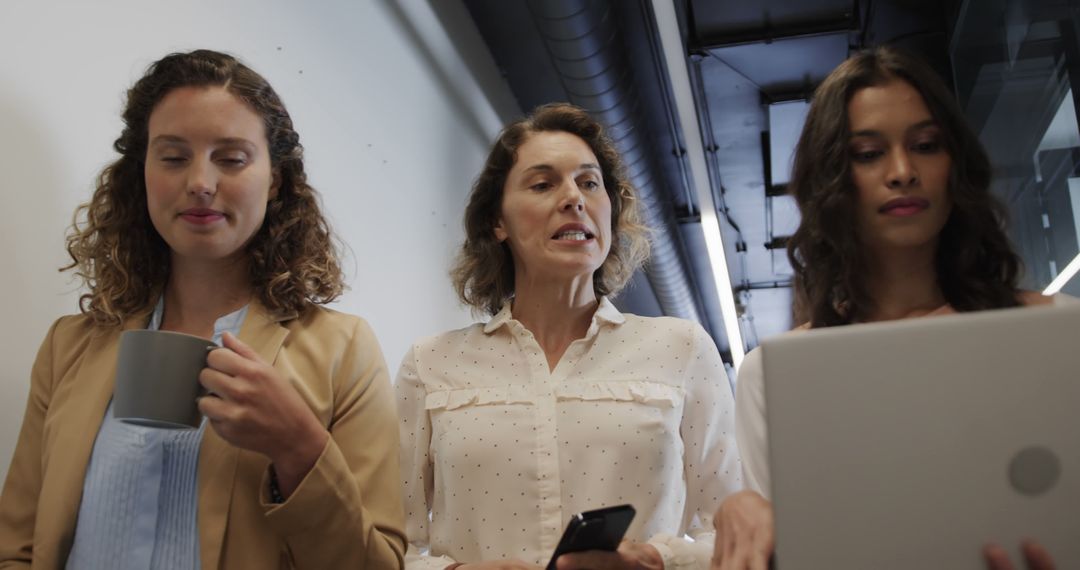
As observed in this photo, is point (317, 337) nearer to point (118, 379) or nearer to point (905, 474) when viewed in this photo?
point (118, 379)

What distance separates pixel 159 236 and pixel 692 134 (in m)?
3.63

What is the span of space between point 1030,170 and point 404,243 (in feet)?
6.42

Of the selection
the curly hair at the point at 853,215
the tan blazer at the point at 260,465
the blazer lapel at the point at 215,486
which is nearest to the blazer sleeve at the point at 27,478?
the tan blazer at the point at 260,465

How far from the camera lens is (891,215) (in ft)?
4.63

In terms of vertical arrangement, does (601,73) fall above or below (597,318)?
above

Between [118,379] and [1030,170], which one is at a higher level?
[1030,170]

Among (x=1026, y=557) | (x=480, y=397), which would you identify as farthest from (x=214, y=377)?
(x=1026, y=557)

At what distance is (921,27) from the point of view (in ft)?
14.6

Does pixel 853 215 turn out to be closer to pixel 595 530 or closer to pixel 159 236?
pixel 595 530

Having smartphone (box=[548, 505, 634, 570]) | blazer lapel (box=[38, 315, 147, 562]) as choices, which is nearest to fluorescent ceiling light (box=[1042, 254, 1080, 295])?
smartphone (box=[548, 505, 634, 570])

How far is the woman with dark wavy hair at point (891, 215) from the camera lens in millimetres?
1414

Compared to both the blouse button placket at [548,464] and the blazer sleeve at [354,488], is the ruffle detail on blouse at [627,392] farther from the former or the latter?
the blazer sleeve at [354,488]

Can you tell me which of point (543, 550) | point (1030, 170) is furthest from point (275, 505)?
point (1030, 170)

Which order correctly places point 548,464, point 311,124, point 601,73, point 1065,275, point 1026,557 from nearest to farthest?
point 1026,557
point 548,464
point 1065,275
point 311,124
point 601,73
